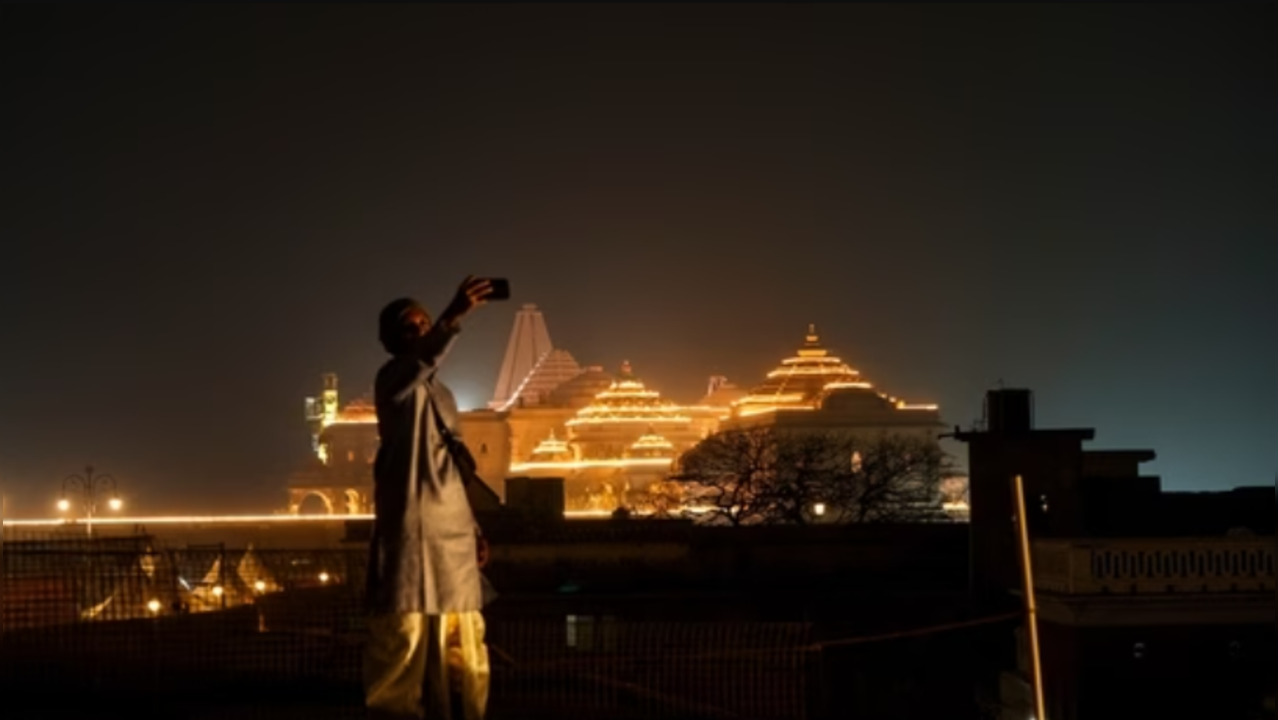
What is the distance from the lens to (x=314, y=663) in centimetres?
1442

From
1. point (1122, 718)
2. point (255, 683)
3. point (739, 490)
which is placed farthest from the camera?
point (739, 490)

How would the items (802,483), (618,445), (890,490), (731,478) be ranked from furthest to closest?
(618,445), (731,478), (890,490), (802,483)

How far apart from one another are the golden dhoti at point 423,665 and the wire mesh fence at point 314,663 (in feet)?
6.96

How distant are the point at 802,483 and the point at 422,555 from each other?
159 ft

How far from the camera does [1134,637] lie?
16188 millimetres

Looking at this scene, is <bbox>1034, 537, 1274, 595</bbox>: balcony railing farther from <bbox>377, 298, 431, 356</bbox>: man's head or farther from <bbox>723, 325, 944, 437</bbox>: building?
<bbox>723, 325, 944, 437</bbox>: building

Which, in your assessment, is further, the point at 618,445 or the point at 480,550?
the point at 618,445

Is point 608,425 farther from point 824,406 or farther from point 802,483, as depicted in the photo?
point 802,483

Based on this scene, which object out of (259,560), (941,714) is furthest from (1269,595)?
(259,560)

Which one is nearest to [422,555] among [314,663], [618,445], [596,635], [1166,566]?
[314,663]

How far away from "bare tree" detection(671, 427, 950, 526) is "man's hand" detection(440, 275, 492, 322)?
127 ft

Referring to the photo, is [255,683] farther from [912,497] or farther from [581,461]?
[581,461]

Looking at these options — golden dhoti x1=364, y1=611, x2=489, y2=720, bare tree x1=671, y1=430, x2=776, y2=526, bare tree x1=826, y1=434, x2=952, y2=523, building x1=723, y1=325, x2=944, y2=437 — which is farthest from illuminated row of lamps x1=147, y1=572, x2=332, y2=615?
building x1=723, y1=325, x2=944, y2=437

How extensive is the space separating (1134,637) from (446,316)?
8381 millimetres
